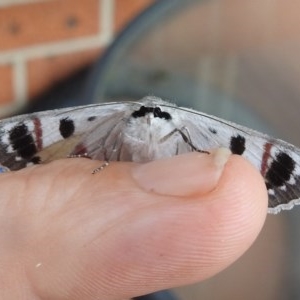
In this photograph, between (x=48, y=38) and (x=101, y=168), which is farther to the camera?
(x=48, y=38)

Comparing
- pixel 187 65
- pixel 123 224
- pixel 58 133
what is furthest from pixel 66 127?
pixel 187 65

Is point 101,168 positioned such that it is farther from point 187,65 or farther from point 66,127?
point 187,65

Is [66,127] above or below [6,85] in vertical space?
above

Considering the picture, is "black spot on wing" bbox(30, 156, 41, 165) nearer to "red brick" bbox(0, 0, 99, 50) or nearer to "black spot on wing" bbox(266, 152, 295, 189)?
"black spot on wing" bbox(266, 152, 295, 189)

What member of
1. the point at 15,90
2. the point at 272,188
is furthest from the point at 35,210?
the point at 15,90

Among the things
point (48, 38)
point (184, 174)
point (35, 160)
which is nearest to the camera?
point (184, 174)

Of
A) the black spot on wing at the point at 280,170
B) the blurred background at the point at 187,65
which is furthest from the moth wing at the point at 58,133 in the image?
the blurred background at the point at 187,65

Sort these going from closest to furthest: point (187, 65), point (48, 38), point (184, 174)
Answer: point (184, 174) < point (187, 65) < point (48, 38)

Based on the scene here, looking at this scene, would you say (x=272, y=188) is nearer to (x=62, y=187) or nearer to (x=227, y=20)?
(x=62, y=187)

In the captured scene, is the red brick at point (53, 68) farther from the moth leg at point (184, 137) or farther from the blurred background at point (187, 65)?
the moth leg at point (184, 137)
